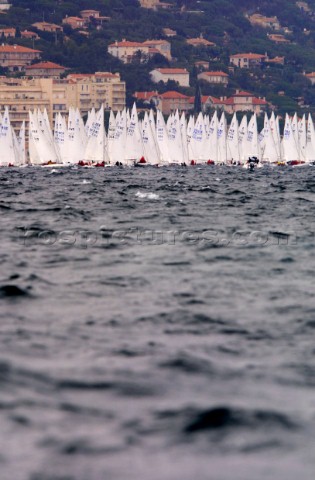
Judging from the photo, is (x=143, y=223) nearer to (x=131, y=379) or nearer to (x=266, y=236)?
(x=266, y=236)

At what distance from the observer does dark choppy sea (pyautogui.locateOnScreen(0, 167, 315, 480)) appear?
13.9 metres

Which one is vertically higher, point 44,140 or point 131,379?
point 131,379

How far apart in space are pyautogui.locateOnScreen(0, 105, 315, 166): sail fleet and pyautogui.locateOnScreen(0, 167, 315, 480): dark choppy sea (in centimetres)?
9588

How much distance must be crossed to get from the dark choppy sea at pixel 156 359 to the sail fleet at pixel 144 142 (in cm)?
9588

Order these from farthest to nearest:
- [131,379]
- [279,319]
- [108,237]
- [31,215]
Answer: [31,215], [108,237], [279,319], [131,379]

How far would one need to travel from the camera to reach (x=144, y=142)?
13650cm

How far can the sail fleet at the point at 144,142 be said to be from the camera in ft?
427

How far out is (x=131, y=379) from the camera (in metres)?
16.7

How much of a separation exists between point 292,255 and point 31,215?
685 inches

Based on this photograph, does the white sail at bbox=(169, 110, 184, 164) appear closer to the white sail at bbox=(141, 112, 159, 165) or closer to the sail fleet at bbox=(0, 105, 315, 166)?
the sail fleet at bbox=(0, 105, 315, 166)

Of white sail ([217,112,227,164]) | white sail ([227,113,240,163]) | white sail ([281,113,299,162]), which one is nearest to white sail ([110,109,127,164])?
white sail ([217,112,227,164])

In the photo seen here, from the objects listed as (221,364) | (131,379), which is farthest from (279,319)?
(131,379)

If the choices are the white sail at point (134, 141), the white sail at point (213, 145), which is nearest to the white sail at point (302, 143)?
the white sail at point (213, 145)

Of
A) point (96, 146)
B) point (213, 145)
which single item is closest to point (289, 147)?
point (213, 145)
